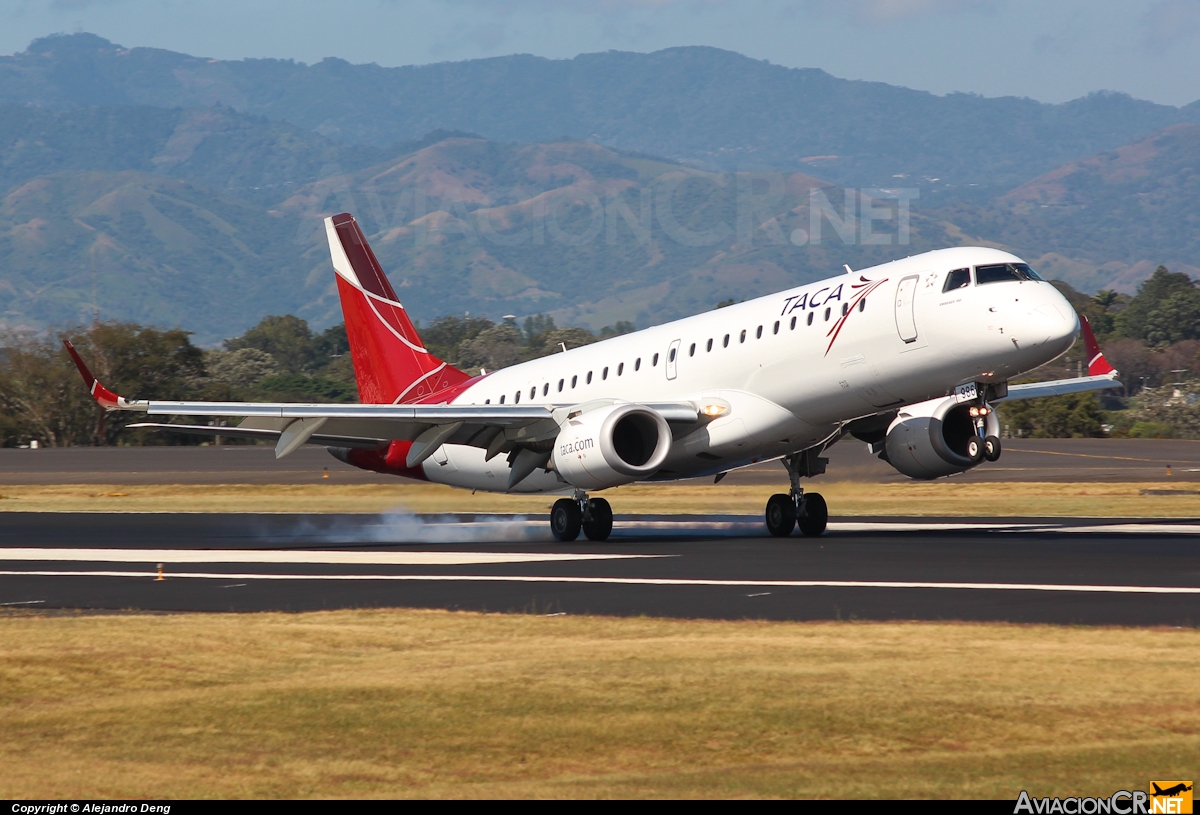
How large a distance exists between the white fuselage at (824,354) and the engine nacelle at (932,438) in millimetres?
1413

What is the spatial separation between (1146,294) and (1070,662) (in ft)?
623

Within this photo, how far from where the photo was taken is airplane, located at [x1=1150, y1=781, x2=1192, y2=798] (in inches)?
338

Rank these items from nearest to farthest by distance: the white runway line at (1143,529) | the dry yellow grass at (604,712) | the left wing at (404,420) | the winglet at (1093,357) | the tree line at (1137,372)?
1. the dry yellow grass at (604,712)
2. the winglet at (1093,357)
3. the left wing at (404,420)
4. the white runway line at (1143,529)
5. the tree line at (1137,372)

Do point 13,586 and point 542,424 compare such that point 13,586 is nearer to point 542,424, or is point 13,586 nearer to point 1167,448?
point 542,424

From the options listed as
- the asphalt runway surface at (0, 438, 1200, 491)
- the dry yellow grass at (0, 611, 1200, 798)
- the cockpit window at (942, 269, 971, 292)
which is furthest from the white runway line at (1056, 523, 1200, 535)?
the asphalt runway surface at (0, 438, 1200, 491)

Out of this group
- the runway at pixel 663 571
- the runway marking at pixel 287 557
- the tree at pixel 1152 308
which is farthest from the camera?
the tree at pixel 1152 308

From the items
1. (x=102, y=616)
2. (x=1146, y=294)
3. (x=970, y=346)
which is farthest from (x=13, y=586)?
(x=1146, y=294)

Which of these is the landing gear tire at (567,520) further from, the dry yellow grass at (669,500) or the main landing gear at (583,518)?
the dry yellow grass at (669,500)

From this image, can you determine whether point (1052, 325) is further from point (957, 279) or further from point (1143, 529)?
point (1143, 529)

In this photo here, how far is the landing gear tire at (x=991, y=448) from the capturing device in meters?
24.3

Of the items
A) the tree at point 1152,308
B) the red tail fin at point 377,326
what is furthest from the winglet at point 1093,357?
the tree at point 1152,308

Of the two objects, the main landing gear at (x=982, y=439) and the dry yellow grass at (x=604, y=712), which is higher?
the main landing gear at (x=982, y=439)

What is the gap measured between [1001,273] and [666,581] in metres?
8.61

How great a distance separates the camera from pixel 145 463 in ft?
247
